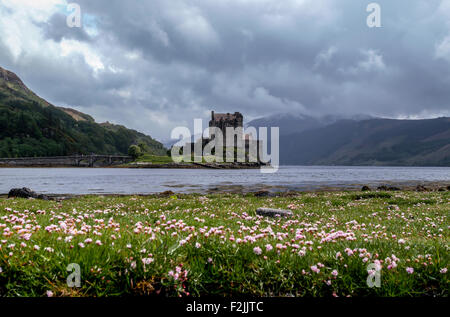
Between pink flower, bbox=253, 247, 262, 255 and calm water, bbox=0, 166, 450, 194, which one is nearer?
pink flower, bbox=253, 247, 262, 255

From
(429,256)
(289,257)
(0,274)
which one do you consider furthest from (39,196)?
(429,256)

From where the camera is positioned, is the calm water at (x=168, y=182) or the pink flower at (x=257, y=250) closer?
the pink flower at (x=257, y=250)

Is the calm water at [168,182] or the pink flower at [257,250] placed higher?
the pink flower at [257,250]

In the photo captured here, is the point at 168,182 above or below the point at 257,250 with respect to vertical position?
below

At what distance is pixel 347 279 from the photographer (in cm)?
479

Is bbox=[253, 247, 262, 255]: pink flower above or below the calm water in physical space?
above

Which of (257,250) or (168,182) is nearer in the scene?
(257,250)

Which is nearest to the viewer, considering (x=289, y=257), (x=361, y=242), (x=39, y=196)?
(x=289, y=257)
